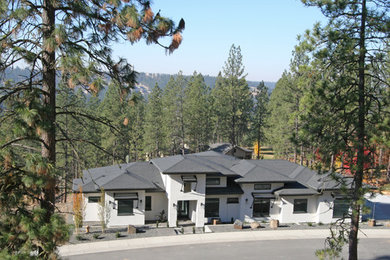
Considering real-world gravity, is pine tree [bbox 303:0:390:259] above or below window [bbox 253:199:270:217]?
above

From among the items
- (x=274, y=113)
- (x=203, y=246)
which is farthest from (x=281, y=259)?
(x=274, y=113)

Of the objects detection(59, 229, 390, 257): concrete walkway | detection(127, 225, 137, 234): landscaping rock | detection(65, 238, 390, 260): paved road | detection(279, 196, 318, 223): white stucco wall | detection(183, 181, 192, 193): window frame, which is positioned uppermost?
detection(183, 181, 192, 193): window frame

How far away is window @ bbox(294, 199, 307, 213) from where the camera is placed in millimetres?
25203

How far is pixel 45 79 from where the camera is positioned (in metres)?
7.02

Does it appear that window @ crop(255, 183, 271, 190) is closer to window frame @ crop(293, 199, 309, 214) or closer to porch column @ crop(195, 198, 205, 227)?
window frame @ crop(293, 199, 309, 214)

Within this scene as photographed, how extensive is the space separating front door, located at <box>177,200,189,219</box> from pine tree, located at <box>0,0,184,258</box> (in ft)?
61.8

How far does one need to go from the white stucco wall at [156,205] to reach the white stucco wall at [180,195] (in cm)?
115

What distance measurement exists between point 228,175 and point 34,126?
66.2 ft

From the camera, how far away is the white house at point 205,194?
76.3 ft

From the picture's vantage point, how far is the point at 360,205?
1087 cm

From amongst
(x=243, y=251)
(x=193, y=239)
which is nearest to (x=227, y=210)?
(x=193, y=239)

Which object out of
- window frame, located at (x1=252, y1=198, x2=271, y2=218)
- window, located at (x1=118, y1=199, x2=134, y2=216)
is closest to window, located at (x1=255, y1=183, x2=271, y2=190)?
window frame, located at (x1=252, y1=198, x2=271, y2=218)

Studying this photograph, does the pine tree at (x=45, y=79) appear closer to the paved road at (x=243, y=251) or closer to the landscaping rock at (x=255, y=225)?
the paved road at (x=243, y=251)

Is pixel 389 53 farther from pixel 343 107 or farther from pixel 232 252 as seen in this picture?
pixel 232 252
